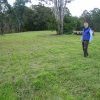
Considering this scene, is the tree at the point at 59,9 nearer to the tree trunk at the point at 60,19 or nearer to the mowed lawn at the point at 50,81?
the tree trunk at the point at 60,19

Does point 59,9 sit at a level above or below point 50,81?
above

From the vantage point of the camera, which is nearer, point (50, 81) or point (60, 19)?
point (50, 81)

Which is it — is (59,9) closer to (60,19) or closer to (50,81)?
(60,19)

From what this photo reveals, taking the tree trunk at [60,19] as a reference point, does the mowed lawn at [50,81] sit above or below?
below

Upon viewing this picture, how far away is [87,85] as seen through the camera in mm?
7285

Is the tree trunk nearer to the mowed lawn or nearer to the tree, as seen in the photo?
the tree

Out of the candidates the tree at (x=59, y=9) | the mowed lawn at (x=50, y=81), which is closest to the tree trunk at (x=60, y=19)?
the tree at (x=59, y=9)

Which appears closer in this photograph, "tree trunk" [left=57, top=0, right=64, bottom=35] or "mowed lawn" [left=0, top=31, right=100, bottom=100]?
"mowed lawn" [left=0, top=31, right=100, bottom=100]

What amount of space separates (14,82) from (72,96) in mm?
1947

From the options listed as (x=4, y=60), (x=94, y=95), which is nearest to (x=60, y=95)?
(x=94, y=95)

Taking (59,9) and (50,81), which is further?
(59,9)

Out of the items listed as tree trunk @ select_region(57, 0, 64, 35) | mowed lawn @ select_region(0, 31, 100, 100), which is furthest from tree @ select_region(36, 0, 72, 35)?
mowed lawn @ select_region(0, 31, 100, 100)

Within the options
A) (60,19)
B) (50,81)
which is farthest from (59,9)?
(50,81)

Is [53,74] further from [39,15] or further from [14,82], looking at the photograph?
[39,15]
